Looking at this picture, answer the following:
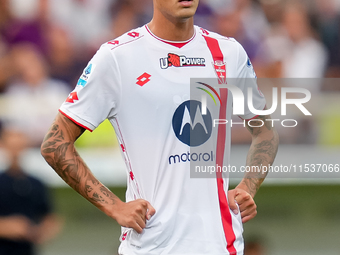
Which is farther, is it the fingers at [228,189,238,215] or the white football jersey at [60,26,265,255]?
the fingers at [228,189,238,215]

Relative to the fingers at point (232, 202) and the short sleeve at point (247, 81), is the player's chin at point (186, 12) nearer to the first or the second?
the short sleeve at point (247, 81)

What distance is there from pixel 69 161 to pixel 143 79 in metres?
0.56

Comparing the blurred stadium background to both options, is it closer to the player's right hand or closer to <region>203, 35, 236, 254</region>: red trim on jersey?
<region>203, 35, 236, 254</region>: red trim on jersey

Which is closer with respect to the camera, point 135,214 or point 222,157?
point 135,214

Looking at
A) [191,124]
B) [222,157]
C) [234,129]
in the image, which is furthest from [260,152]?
[234,129]

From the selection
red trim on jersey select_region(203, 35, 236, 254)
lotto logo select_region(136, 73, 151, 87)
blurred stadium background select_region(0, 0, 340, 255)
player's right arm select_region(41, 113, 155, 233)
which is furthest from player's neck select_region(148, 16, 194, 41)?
blurred stadium background select_region(0, 0, 340, 255)

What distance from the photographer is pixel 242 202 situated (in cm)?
306

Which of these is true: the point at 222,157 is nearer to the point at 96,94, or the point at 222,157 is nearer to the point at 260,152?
the point at 260,152

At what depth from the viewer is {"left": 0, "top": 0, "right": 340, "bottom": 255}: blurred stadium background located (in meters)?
6.74

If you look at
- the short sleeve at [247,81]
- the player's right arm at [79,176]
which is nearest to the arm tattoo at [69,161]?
the player's right arm at [79,176]

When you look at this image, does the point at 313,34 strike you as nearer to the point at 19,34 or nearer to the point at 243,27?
the point at 243,27

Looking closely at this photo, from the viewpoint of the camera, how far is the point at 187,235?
9.52ft

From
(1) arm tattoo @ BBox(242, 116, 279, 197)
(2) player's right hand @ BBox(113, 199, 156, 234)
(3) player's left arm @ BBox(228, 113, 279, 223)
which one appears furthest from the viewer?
(1) arm tattoo @ BBox(242, 116, 279, 197)

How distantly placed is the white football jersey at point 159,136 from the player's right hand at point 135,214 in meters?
0.06
